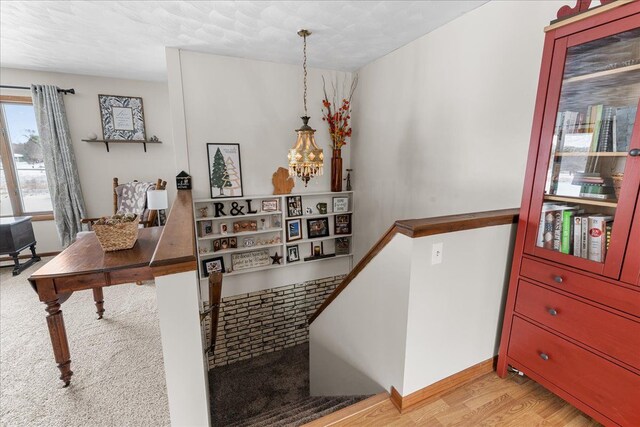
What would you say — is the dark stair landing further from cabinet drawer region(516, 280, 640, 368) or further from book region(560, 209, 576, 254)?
book region(560, 209, 576, 254)

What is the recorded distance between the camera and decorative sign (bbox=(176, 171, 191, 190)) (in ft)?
9.89

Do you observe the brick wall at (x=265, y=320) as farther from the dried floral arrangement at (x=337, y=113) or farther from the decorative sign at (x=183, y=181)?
the dried floral arrangement at (x=337, y=113)

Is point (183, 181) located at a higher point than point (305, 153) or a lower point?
lower

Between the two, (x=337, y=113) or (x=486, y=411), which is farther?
(x=337, y=113)

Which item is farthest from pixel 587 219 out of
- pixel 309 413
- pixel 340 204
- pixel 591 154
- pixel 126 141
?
pixel 126 141

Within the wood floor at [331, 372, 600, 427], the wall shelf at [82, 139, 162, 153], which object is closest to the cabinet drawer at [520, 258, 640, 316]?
the wood floor at [331, 372, 600, 427]

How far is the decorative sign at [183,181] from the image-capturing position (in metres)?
3.01

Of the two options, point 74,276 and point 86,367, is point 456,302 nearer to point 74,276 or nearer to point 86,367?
point 74,276

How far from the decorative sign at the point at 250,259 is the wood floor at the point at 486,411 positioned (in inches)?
89.0

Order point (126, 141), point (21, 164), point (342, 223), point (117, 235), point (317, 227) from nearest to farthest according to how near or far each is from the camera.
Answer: point (117, 235)
point (317, 227)
point (342, 223)
point (21, 164)
point (126, 141)

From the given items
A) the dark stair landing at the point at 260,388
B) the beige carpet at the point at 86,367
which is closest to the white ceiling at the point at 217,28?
the beige carpet at the point at 86,367

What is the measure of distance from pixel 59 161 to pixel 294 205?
11.1 feet

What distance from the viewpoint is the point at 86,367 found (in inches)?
88.0

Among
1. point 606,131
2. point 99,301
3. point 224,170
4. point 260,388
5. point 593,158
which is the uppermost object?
point 606,131
